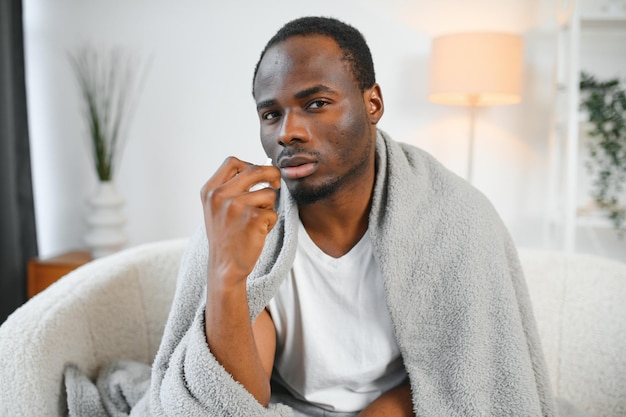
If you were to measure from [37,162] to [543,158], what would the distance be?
2225mm

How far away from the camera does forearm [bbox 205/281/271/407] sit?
2.63ft

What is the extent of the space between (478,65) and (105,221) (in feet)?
5.14

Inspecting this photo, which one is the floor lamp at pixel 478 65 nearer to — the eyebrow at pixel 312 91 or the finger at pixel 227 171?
the eyebrow at pixel 312 91

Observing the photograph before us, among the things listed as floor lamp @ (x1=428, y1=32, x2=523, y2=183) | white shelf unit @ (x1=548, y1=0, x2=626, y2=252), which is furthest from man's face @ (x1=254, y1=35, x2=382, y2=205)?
white shelf unit @ (x1=548, y1=0, x2=626, y2=252)

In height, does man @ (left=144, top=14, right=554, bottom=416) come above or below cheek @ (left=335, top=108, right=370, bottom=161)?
below

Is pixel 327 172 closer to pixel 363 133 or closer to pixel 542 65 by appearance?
pixel 363 133

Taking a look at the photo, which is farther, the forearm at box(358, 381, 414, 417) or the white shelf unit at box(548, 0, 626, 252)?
the white shelf unit at box(548, 0, 626, 252)

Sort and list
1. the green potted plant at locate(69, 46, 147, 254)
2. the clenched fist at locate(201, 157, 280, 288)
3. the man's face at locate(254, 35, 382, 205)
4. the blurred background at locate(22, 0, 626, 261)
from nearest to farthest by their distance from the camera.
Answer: the clenched fist at locate(201, 157, 280, 288) < the man's face at locate(254, 35, 382, 205) < the blurred background at locate(22, 0, 626, 261) < the green potted plant at locate(69, 46, 147, 254)

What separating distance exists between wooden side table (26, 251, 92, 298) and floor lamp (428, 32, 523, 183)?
1.57 metres

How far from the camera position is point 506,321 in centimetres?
91

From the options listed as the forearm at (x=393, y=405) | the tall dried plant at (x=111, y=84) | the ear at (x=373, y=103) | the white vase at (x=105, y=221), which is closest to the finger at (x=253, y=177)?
the ear at (x=373, y=103)

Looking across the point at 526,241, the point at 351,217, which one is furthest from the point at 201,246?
the point at 526,241

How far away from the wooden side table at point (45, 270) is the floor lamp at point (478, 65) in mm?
1570

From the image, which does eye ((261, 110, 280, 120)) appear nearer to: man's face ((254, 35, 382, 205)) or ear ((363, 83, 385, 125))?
man's face ((254, 35, 382, 205))
